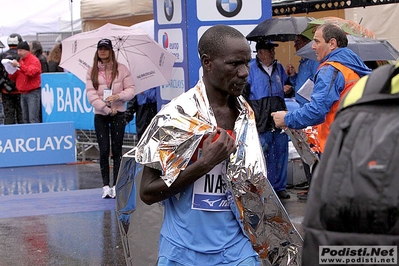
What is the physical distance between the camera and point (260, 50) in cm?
825

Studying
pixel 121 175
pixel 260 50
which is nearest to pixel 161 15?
pixel 260 50

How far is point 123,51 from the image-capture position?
947cm

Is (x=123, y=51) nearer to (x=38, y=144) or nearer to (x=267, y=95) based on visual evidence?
(x=267, y=95)

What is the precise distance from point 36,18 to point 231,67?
61.9ft

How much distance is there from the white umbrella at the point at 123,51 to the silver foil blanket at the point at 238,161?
200 inches

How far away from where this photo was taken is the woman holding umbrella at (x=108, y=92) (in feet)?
29.3

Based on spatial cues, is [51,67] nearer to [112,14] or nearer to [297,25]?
[112,14]

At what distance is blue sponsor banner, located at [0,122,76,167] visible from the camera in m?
12.2

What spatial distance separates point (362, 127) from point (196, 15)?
570cm

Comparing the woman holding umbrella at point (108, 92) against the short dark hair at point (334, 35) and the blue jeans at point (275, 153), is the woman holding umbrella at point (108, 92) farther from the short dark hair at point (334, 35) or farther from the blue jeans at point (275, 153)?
the short dark hair at point (334, 35)

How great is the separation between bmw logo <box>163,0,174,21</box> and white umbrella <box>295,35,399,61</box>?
4.66 feet

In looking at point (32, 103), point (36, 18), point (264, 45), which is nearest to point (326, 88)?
point (264, 45)

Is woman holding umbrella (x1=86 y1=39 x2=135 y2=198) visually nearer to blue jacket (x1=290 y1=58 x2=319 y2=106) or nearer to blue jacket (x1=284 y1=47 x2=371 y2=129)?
blue jacket (x1=290 y1=58 x2=319 y2=106)

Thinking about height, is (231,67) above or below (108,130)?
above
